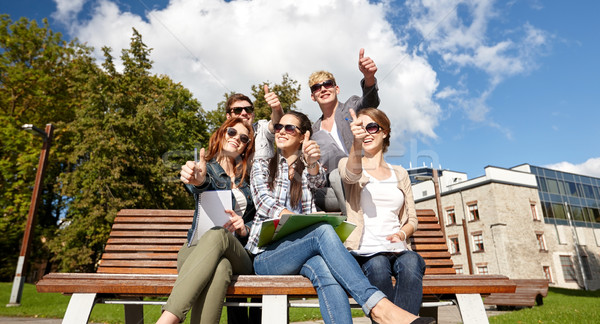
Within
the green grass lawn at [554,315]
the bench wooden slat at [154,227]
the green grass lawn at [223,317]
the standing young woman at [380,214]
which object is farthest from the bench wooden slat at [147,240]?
the green grass lawn at [554,315]

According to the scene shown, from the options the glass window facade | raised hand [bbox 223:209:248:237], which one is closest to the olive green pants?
raised hand [bbox 223:209:248:237]

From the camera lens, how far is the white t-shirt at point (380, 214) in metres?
2.87

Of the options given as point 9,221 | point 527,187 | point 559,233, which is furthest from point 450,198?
point 9,221

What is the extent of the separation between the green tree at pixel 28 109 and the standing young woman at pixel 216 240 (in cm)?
1772

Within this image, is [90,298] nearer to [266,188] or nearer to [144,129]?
[266,188]

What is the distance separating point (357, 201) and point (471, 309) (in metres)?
1.05

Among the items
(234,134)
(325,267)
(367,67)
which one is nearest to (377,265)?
(325,267)

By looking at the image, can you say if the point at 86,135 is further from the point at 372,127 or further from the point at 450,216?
the point at 450,216

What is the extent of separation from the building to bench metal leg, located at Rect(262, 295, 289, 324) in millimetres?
29831

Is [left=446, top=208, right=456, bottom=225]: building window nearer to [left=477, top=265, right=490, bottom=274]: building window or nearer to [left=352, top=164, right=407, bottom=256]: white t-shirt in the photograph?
[left=477, top=265, right=490, bottom=274]: building window

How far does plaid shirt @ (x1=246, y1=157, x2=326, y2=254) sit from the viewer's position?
278 centimetres

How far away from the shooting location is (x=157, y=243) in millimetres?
3781

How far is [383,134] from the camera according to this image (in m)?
3.34

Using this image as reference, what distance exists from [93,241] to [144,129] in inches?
197
